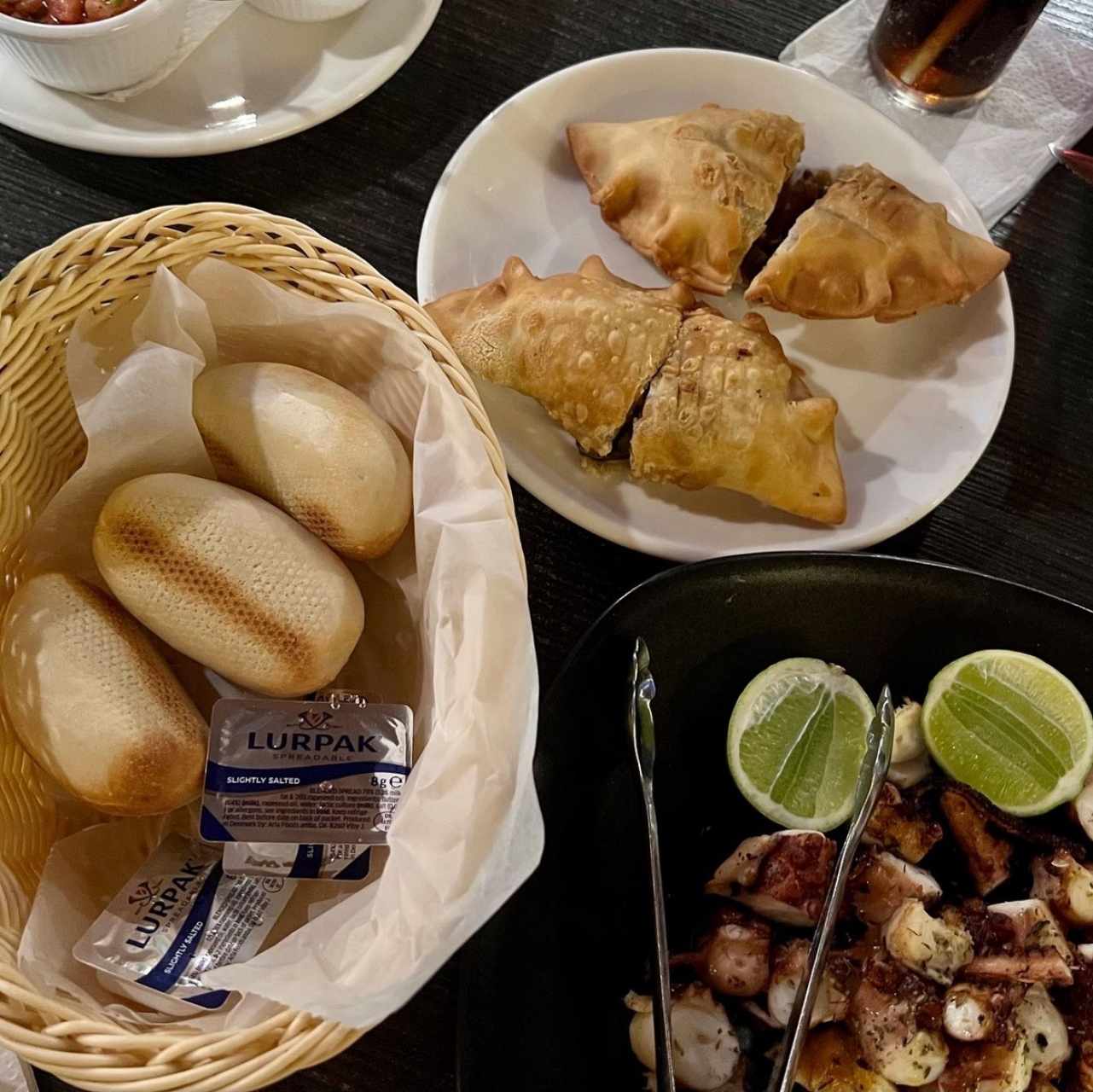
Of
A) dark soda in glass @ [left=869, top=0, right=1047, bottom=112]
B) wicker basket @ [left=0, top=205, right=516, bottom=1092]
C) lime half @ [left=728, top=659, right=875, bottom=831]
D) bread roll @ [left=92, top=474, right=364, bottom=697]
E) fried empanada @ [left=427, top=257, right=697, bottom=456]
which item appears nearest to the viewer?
wicker basket @ [left=0, top=205, right=516, bottom=1092]

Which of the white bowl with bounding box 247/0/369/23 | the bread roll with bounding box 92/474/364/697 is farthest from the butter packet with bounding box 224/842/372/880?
the white bowl with bounding box 247/0/369/23

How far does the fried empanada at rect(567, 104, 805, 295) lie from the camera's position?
1.05m

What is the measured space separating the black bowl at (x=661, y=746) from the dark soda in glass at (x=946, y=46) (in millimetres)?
642

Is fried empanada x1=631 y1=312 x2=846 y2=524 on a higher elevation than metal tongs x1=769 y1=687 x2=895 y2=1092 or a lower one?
higher

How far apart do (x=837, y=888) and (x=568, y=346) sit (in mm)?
531

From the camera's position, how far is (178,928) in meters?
0.68

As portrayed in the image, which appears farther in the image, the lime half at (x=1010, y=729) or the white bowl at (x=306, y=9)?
the white bowl at (x=306, y=9)

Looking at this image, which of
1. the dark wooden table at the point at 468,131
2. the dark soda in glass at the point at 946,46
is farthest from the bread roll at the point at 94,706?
the dark soda in glass at the point at 946,46

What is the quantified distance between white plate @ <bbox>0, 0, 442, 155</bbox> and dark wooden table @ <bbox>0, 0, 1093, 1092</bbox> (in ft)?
0.14

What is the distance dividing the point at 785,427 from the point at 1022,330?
39 centimetres

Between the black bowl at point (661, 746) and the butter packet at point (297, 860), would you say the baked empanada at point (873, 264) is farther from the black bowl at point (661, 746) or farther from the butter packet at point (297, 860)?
the butter packet at point (297, 860)

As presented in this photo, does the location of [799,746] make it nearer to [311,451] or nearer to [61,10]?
[311,451]

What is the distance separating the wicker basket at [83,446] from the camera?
58 cm

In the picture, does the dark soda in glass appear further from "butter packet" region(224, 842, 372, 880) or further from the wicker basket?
"butter packet" region(224, 842, 372, 880)
